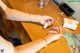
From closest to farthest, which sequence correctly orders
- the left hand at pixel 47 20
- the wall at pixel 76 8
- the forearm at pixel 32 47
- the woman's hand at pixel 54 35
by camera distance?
the forearm at pixel 32 47 → the woman's hand at pixel 54 35 → the left hand at pixel 47 20 → the wall at pixel 76 8

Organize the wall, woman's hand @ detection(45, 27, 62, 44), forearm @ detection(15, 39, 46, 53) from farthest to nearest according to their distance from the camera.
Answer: the wall → woman's hand @ detection(45, 27, 62, 44) → forearm @ detection(15, 39, 46, 53)

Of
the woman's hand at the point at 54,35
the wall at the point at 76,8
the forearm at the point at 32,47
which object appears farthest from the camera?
the wall at the point at 76,8

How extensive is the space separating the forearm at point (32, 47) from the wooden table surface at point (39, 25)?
4 centimetres

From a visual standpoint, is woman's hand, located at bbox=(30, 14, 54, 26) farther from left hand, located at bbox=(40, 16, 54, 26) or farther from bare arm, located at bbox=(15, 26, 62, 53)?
bare arm, located at bbox=(15, 26, 62, 53)

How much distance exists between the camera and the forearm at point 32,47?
107cm

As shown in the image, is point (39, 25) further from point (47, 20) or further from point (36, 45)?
point (36, 45)

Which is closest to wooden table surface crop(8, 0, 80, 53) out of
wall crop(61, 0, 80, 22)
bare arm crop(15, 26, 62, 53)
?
bare arm crop(15, 26, 62, 53)

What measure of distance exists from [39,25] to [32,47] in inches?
10.7

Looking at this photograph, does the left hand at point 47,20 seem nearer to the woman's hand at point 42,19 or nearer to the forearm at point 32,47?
the woman's hand at point 42,19

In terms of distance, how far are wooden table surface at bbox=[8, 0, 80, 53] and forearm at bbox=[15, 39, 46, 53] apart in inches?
1.4

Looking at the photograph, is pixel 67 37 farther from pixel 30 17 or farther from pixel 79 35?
pixel 30 17

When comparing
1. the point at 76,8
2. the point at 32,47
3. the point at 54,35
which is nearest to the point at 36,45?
the point at 32,47

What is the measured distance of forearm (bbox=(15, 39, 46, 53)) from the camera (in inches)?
42.1

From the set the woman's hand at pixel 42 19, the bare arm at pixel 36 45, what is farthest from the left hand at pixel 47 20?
the bare arm at pixel 36 45
